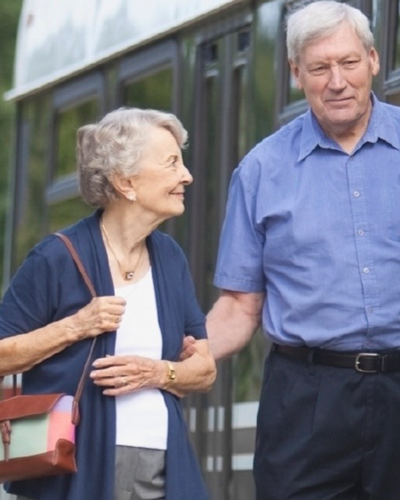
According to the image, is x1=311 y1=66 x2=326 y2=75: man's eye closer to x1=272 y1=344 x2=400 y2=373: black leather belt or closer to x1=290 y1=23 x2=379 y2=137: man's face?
x1=290 y1=23 x2=379 y2=137: man's face

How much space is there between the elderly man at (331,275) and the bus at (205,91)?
0.57m

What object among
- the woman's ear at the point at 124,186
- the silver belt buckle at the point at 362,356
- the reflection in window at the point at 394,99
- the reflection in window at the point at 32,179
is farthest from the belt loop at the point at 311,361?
the reflection in window at the point at 32,179

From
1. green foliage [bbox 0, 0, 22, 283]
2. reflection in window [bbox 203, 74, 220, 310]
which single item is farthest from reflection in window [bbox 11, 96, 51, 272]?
green foliage [bbox 0, 0, 22, 283]

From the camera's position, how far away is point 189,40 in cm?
703

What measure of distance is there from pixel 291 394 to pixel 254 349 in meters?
1.40

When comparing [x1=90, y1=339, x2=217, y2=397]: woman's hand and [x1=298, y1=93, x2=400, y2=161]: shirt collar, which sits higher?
[x1=298, y1=93, x2=400, y2=161]: shirt collar

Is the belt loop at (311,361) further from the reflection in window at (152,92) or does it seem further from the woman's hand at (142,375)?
the reflection in window at (152,92)

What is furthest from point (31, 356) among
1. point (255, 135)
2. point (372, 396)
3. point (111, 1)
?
point (111, 1)

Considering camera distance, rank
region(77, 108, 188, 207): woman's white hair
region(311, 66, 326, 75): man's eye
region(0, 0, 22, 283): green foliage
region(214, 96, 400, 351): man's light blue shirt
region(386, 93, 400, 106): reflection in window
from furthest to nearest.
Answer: region(0, 0, 22, 283): green foliage
region(386, 93, 400, 106): reflection in window
region(311, 66, 326, 75): man's eye
region(214, 96, 400, 351): man's light blue shirt
region(77, 108, 188, 207): woman's white hair

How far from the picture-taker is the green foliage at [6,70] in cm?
1848

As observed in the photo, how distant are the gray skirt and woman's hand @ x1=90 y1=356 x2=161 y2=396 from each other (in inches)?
5.6

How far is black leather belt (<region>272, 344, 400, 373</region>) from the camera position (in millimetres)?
4844

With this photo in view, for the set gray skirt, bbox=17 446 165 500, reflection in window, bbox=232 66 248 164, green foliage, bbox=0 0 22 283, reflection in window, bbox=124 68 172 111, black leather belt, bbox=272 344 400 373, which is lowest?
gray skirt, bbox=17 446 165 500

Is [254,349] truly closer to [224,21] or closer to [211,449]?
[211,449]
